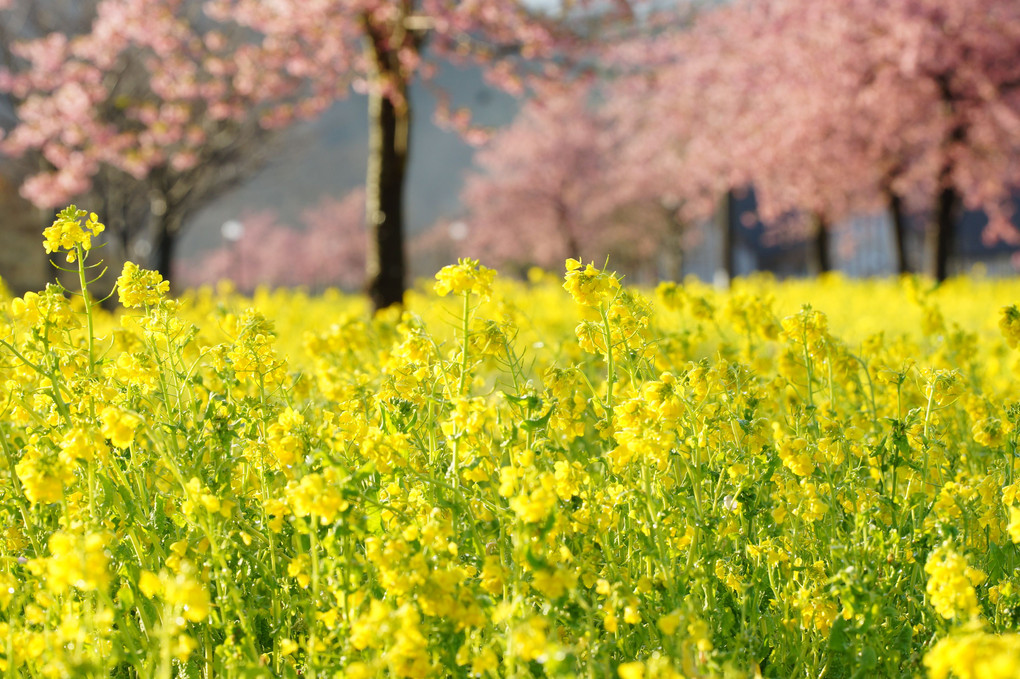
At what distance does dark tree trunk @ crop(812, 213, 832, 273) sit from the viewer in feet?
56.8

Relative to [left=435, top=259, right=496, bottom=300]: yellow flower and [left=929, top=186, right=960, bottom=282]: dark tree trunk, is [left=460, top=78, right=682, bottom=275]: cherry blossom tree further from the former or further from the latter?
[left=435, top=259, right=496, bottom=300]: yellow flower

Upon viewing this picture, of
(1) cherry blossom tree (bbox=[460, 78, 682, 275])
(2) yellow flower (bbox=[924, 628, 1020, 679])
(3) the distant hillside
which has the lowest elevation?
(2) yellow flower (bbox=[924, 628, 1020, 679])

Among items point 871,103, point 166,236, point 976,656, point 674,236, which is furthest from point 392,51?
point 674,236

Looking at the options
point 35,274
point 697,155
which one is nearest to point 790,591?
point 697,155

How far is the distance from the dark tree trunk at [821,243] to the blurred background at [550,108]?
0.05 m

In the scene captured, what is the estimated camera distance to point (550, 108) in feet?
62.5

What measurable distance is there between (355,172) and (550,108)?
308 ft

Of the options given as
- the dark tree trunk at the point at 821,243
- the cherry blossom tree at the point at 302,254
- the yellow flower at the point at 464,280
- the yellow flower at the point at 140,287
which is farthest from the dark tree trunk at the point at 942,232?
the cherry blossom tree at the point at 302,254

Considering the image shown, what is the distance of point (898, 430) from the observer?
2027 mm

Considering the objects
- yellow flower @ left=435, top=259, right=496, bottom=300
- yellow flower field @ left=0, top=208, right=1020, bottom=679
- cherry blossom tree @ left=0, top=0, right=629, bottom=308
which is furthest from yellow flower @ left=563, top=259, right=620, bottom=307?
cherry blossom tree @ left=0, top=0, right=629, bottom=308

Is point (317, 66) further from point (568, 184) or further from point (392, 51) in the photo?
point (568, 184)

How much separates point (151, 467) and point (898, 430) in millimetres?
2004

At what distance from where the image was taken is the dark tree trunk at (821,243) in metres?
17.3

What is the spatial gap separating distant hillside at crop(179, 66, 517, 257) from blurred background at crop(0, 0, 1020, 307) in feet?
200
